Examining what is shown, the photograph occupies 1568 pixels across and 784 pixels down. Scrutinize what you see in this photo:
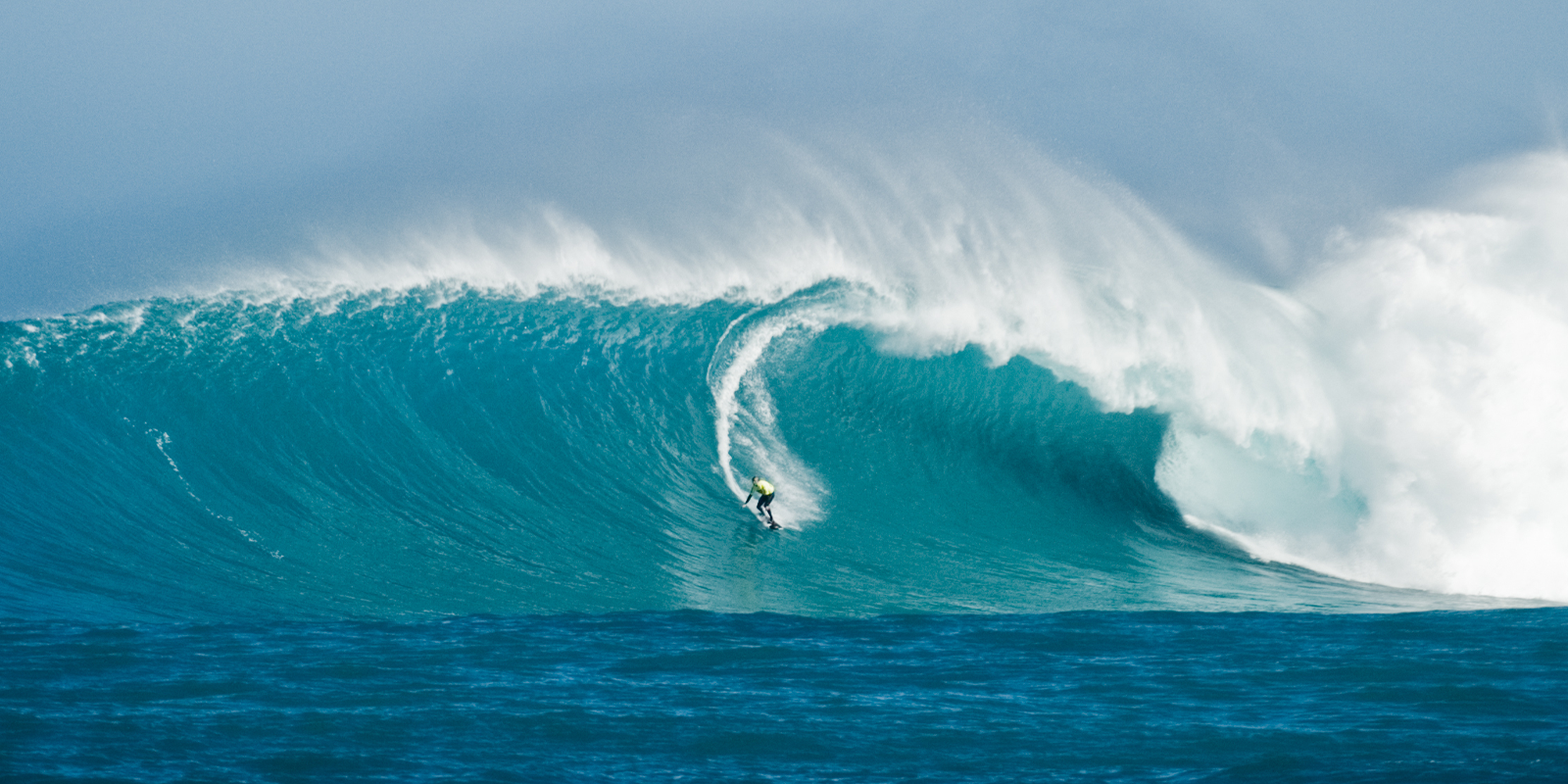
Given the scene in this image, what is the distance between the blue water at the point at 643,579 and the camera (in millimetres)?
6125

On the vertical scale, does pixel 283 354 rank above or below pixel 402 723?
above

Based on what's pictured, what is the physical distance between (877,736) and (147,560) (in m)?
6.56

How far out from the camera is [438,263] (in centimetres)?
1545

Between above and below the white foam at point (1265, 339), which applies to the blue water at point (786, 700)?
below

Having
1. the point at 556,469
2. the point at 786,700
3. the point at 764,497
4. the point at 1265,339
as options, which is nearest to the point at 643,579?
the point at 764,497

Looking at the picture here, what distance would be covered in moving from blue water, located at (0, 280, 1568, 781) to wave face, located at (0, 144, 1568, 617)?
62mm

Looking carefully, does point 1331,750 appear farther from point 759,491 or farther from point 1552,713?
point 759,491

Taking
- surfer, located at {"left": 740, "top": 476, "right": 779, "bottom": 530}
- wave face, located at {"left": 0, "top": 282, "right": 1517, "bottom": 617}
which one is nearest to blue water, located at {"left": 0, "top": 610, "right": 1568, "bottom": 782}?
wave face, located at {"left": 0, "top": 282, "right": 1517, "bottom": 617}

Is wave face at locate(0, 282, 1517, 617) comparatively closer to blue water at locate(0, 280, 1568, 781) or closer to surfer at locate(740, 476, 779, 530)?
blue water at locate(0, 280, 1568, 781)

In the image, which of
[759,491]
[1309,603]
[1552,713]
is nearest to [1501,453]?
[1309,603]

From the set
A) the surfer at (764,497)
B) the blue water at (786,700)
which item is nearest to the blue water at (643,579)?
the blue water at (786,700)

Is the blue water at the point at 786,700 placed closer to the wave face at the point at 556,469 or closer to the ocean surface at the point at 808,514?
the ocean surface at the point at 808,514

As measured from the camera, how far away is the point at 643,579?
9766mm

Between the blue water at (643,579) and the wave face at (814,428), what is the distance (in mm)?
62
